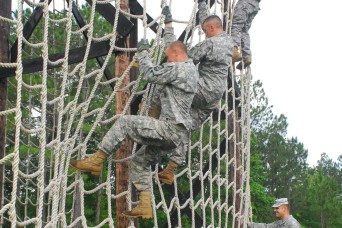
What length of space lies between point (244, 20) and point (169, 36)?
67.9 inches

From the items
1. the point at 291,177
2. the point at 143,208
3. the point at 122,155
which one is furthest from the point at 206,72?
the point at 291,177

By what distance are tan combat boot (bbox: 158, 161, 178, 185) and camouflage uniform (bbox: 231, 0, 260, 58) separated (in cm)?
171

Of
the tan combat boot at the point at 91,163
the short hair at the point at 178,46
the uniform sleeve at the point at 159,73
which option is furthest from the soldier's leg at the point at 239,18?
the tan combat boot at the point at 91,163

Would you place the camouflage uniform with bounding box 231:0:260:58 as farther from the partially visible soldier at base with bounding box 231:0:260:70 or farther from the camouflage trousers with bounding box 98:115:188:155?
the camouflage trousers with bounding box 98:115:188:155

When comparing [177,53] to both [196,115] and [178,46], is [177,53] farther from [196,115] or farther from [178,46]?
[196,115]

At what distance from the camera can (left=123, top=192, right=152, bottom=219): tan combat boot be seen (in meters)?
3.12

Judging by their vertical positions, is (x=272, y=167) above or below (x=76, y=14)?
below

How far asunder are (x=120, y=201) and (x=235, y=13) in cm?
219

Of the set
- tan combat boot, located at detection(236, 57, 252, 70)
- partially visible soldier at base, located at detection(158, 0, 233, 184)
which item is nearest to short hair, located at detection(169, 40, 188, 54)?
partially visible soldier at base, located at detection(158, 0, 233, 184)

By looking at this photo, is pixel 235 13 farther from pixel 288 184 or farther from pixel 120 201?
pixel 288 184

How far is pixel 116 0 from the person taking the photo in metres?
3.33

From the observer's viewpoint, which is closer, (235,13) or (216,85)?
(216,85)

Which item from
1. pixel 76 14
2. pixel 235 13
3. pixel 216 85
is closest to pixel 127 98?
pixel 216 85

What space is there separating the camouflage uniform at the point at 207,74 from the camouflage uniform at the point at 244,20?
1.38 metres
